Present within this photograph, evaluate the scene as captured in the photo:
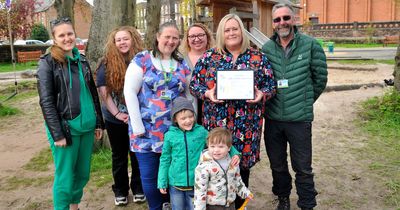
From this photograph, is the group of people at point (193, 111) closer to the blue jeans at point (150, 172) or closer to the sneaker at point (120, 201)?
the blue jeans at point (150, 172)

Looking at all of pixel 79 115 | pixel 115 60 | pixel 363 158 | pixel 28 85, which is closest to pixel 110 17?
pixel 115 60

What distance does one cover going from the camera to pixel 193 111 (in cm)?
354

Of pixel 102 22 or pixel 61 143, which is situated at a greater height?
pixel 102 22

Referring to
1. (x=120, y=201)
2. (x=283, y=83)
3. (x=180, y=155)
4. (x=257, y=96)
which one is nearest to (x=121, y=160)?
(x=120, y=201)

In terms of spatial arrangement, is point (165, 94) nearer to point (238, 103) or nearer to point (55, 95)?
point (238, 103)

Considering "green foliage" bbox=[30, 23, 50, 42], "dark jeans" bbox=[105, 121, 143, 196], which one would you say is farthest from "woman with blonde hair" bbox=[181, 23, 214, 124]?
"green foliage" bbox=[30, 23, 50, 42]

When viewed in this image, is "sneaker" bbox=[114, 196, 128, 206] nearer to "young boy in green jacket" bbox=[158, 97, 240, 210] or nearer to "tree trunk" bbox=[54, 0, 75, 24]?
"young boy in green jacket" bbox=[158, 97, 240, 210]

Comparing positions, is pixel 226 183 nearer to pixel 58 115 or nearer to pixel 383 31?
pixel 58 115

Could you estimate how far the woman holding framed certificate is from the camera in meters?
3.62

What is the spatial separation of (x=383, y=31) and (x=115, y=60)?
46.5m

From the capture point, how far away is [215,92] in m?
3.67

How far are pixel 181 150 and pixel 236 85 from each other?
743mm

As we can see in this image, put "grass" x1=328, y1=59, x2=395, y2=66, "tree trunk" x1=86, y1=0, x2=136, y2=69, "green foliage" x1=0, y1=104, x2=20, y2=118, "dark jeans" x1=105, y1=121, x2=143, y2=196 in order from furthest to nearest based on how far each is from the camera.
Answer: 1. "grass" x1=328, y1=59, x2=395, y2=66
2. "green foliage" x1=0, y1=104, x2=20, y2=118
3. "tree trunk" x1=86, y1=0, x2=136, y2=69
4. "dark jeans" x1=105, y1=121, x2=143, y2=196

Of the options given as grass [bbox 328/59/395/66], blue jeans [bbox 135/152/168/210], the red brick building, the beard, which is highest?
the red brick building
